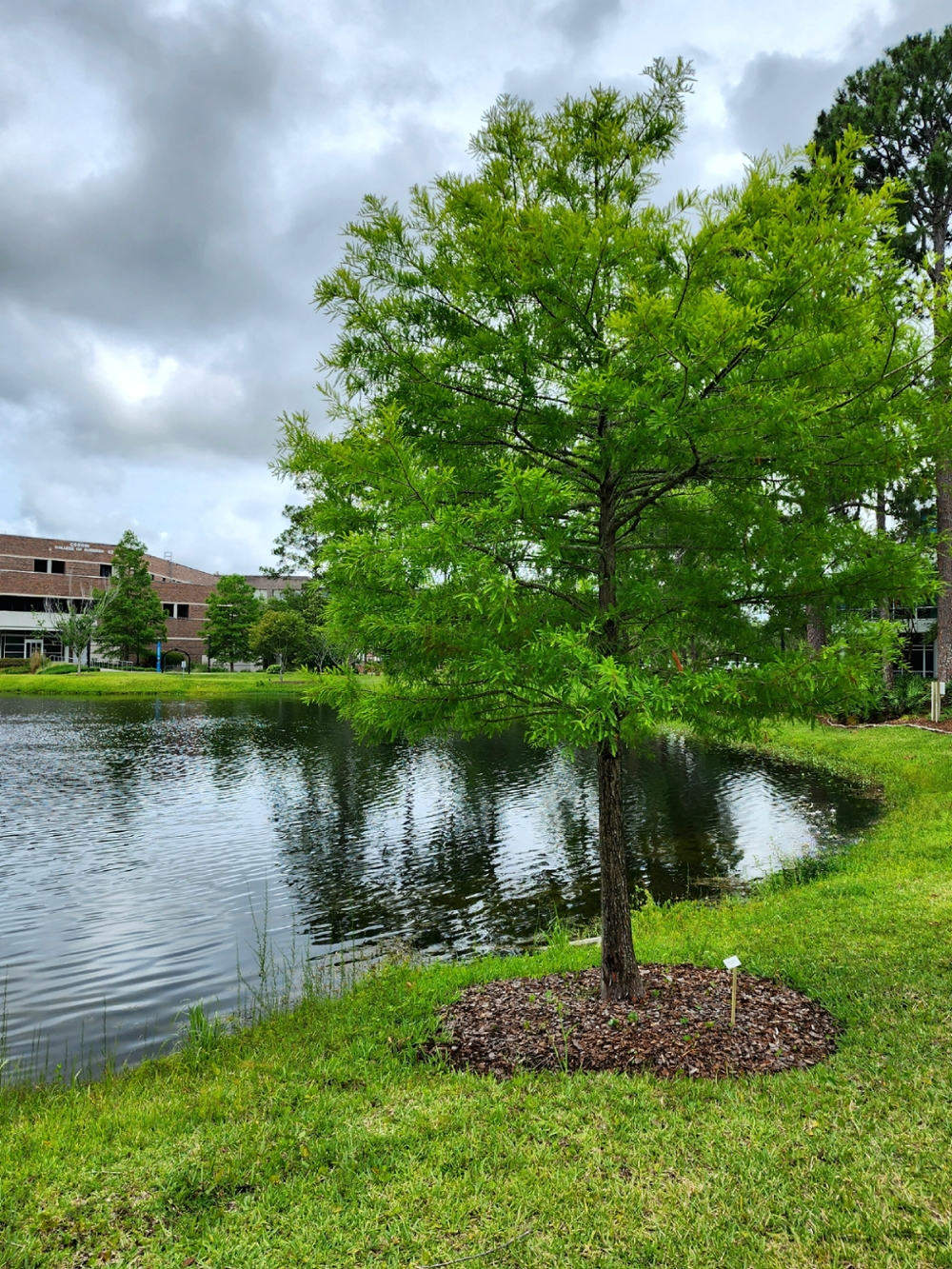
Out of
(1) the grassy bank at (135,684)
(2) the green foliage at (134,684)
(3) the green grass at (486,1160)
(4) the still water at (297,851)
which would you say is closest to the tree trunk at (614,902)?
(4) the still water at (297,851)

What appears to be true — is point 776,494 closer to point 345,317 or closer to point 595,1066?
point 345,317

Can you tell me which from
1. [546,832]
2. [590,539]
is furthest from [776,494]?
[546,832]

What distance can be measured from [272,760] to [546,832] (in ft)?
45.0

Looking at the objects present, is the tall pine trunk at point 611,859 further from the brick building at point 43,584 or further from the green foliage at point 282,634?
the brick building at point 43,584

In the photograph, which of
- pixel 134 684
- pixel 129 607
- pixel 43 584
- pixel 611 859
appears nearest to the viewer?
pixel 611 859

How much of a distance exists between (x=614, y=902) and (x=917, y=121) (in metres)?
30.1

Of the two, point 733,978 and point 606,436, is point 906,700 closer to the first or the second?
point 733,978

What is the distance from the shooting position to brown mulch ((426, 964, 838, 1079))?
5832 mm

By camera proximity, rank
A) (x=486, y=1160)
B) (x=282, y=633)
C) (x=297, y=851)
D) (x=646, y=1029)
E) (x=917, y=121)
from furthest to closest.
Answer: (x=282, y=633) < (x=917, y=121) < (x=297, y=851) < (x=646, y=1029) < (x=486, y=1160)

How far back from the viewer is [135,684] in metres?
58.1

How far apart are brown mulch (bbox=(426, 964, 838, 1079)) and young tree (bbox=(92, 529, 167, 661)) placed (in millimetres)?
70037

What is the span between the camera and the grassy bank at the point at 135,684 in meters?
55.1

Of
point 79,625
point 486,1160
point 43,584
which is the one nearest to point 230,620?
point 79,625

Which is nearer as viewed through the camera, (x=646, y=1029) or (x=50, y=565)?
(x=646, y=1029)
